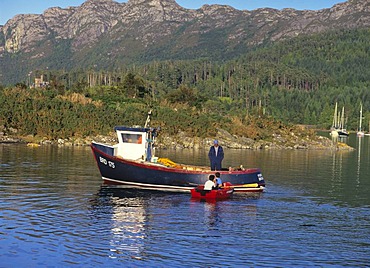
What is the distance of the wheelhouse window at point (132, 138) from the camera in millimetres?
45250

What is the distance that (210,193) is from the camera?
38.9m

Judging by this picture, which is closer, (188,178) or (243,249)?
(243,249)

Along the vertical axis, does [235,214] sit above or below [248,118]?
below

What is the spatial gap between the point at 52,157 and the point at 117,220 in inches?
1373

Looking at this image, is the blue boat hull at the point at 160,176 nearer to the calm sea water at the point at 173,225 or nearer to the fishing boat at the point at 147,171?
the fishing boat at the point at 147,171

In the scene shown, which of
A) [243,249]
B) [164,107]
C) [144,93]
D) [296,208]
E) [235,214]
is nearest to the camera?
[243,249]

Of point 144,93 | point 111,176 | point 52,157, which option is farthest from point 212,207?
point 144,93

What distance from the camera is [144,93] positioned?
124 meters

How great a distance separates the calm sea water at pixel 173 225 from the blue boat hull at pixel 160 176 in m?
1.18

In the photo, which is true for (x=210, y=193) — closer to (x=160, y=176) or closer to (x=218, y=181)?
(x=218, y=181)

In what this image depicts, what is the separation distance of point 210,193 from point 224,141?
55.8 metres

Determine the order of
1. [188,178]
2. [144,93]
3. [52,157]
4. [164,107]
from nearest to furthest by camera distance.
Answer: [188,178] < [52,157] < [164,107] < [144,93]

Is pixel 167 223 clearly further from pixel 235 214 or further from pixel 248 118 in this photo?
pixel 248 118

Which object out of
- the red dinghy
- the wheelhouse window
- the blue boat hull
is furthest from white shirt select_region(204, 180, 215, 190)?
the wheelhouse window
